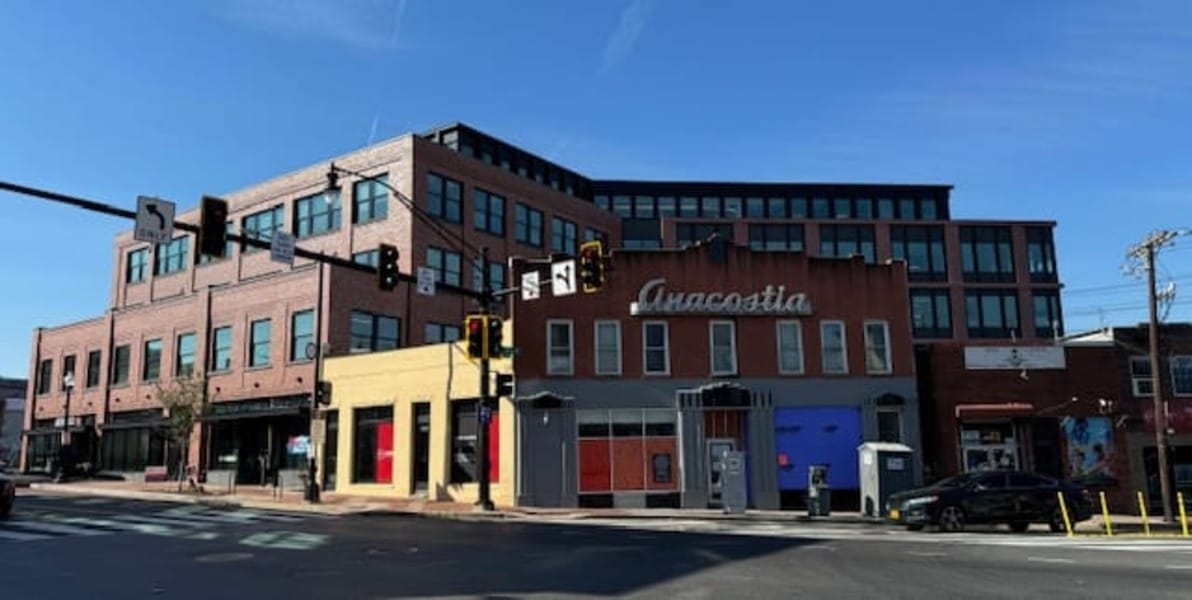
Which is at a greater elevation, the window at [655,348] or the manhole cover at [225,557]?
the window at [655,348]

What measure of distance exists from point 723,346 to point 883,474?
282 inches

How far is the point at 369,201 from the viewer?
46.0 m

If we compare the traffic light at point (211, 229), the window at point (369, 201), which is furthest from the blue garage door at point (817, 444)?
the window at point (369, 201)

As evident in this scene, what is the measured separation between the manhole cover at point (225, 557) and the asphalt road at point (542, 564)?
29 mm

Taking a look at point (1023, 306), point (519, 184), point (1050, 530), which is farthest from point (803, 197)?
point (1050, 530)

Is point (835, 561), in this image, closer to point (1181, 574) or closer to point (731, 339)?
point (1181, 574)

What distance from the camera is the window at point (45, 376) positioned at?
57750mm

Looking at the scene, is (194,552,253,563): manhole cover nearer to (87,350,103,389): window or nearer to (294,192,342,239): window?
(294,192,342,239): window

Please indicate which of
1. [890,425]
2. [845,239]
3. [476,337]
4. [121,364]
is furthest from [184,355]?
[845,239]

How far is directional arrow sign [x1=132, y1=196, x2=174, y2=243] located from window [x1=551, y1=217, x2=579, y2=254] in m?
36.5

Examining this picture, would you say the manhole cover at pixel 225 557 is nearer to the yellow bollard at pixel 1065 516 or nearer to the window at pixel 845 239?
the yellow bollard at pixel 1065 516

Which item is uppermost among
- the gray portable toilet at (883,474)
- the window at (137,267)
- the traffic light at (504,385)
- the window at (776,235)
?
the window at (776,235)

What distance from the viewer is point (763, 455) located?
106 feet

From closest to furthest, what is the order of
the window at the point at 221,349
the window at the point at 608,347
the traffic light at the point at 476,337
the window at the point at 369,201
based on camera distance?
1. the traffic light at the point at 476,337
2. the window at the point at 608,347
3. the window at the point at 369,201
4. the window at the point at 221,349
